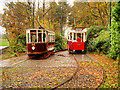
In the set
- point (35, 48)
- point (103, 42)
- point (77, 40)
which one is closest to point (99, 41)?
point (103, 42)

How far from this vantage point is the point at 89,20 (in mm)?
22641

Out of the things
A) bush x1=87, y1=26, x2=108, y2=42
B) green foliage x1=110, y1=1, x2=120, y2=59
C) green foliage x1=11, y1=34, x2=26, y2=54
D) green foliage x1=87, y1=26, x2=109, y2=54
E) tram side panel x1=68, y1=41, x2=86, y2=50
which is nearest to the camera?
green foliage x1=110, y1=1, x2=120, y2=59

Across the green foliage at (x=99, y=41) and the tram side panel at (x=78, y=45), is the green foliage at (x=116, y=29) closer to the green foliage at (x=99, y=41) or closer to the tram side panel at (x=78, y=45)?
the green foliage at (x=99, y=41)

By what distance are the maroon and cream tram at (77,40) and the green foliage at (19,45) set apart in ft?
22.1

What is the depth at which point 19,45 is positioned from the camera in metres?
16.6

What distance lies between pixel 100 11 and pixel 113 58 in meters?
10.4

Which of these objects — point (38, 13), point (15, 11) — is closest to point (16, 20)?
point (15, 11)

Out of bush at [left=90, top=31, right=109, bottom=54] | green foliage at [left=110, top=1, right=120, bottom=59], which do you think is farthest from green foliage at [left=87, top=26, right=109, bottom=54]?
green foliage at [left=110, top=1, right=120, bottom=59]

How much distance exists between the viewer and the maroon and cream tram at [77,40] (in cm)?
1403

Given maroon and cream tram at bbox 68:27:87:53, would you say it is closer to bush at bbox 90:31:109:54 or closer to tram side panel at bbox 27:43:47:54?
bush at bbox 90:31:109:54

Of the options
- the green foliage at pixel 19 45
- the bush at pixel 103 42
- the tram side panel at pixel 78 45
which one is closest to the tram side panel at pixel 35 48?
the tram side panel at pixel 78 45

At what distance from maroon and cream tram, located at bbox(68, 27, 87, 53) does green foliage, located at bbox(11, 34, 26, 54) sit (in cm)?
674

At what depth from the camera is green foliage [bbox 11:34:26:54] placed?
634 inches

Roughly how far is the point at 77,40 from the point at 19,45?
8.12 metres
